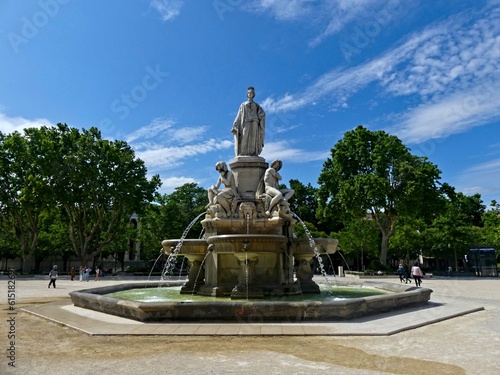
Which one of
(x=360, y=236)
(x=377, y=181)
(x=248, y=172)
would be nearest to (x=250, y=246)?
(x=248, y=172)

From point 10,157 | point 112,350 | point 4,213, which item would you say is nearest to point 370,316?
point 112,350

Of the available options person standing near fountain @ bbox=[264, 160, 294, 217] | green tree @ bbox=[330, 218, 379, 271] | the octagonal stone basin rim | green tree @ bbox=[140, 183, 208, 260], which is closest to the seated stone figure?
person standing near fountain @ bbox=[264, 160, 294, 217]

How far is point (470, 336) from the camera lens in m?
8.29

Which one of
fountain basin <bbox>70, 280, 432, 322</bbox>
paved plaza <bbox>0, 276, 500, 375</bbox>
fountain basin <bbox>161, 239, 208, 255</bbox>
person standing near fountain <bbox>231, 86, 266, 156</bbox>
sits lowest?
paved plaza <bbox>0, 276, 500, 375</bbox>

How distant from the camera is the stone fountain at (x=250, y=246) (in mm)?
12062

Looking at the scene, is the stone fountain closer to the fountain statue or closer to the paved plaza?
the fountain statue

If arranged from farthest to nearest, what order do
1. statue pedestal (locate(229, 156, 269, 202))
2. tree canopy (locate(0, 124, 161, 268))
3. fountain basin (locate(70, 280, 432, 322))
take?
tree canopy (locate(0, 124, 161, 268)) → statue pedestal (locate(229, 156, 269, 202)) → fountain basin (locate(70, 280, 432, 322))

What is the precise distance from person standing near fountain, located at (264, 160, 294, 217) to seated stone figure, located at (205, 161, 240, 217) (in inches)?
46.2

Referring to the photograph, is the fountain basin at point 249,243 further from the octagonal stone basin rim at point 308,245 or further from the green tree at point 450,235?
the green tree at point 450,235

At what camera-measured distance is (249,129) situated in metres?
15.6

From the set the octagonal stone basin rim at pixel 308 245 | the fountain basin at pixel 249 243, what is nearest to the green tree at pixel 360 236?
the octagonal stone basin rim at pixel 308 245

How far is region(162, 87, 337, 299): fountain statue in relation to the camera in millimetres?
12352

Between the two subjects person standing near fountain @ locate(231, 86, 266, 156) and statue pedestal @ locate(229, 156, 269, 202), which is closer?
statue pedestal @ locate(229, 156, 269, 202)

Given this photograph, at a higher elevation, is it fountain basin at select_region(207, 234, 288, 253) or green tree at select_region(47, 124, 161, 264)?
green tree at select_region(47, 124, 161, 264)
